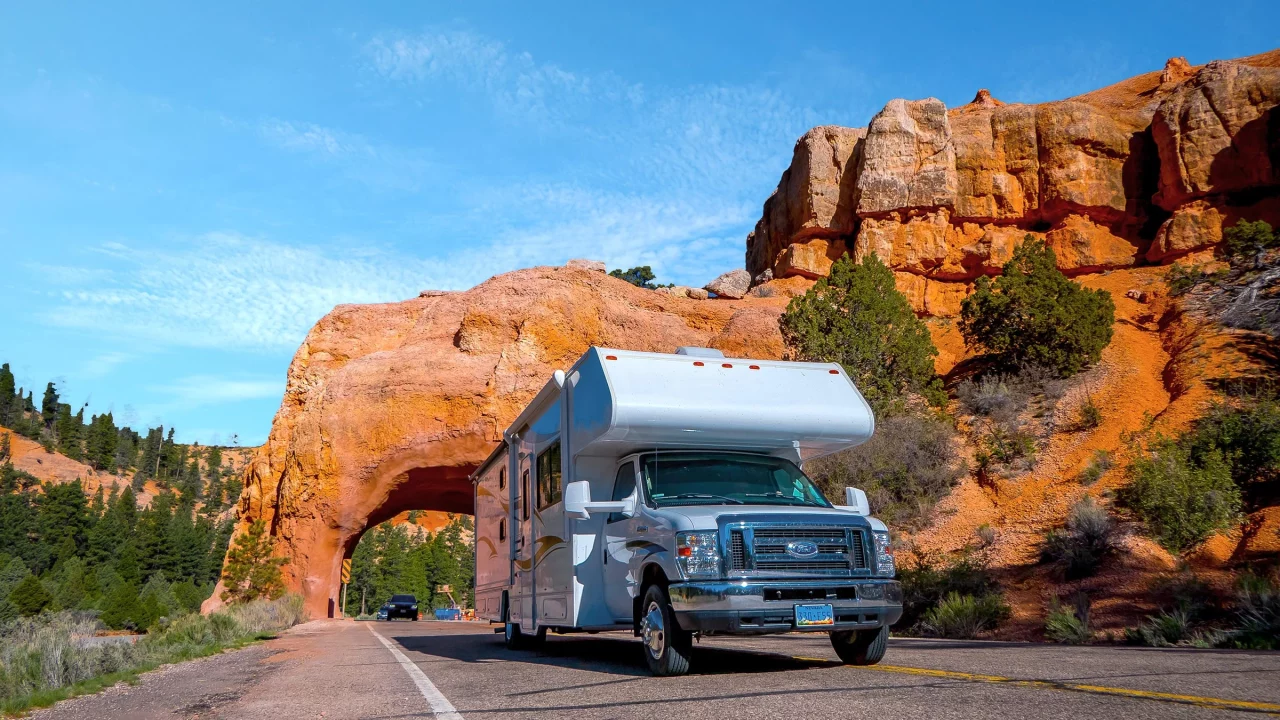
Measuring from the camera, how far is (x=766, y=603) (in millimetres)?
7684

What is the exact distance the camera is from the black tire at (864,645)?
8.49 metres

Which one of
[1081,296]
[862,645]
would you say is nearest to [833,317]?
[1081,296]

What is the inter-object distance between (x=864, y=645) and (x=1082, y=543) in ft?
39.6

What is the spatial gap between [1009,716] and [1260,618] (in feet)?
24.6

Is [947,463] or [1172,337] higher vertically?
[1172,337]

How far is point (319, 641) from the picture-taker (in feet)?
62.3

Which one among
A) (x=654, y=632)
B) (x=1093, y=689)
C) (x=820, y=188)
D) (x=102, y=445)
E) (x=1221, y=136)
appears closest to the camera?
(x=1093, y=689)

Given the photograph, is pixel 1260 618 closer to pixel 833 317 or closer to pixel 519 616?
pixel 519 616

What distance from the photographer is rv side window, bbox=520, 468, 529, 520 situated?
40.4ft

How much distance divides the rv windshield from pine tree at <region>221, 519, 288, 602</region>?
26.1 metres

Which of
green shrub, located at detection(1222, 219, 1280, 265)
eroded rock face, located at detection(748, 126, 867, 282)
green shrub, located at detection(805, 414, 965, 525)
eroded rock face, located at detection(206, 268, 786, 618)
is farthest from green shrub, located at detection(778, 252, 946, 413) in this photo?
eroded rock face, located at detection(748, 126, 867, 282)

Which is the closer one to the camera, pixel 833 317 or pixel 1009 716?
pixel 1009 716

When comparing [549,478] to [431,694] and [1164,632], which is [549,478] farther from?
[1164,632]

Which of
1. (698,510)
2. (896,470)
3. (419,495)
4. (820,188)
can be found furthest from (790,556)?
(820,188)
